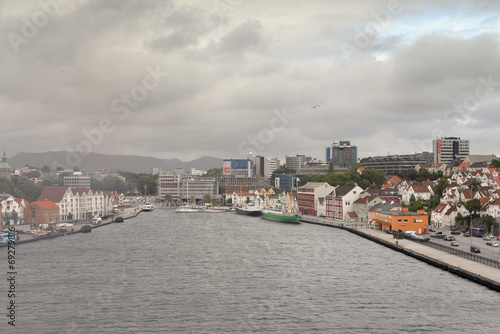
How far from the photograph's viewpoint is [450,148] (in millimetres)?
124375

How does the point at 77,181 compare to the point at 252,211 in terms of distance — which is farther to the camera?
the point at 77,181

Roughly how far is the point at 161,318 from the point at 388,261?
18.2 metres

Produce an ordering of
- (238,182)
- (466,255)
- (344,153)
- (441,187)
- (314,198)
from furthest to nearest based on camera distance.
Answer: (344,153) → (238,182) → (314,198) → (441,187) → (466,255)

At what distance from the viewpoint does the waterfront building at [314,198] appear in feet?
236

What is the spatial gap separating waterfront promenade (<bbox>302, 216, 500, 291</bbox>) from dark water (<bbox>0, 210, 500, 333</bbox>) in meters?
0.65

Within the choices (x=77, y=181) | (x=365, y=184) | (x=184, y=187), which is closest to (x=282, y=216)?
(x=365, y=184)

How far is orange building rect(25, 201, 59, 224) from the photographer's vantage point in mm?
53469

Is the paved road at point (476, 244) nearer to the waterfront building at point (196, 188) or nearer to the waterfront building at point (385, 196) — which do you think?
the waterfront building at point (385, 196)

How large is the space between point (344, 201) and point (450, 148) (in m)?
74.8

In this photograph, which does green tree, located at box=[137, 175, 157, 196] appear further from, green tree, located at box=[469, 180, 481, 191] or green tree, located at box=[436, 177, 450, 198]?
green tree, located at box=[469, 180, 481, 191]

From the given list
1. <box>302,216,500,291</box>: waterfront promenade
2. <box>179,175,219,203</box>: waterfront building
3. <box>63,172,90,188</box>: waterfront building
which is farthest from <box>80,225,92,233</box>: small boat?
<box>179,175,219,203</box>: waterfront building

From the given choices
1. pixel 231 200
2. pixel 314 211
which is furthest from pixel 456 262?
pixel 231 200

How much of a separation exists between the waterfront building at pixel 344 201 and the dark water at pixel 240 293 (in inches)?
962

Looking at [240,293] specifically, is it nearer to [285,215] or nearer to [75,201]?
[285,215]
